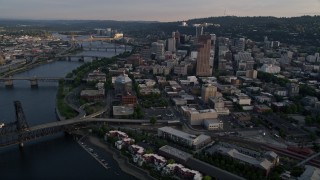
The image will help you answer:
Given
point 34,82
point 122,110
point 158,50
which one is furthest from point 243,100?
point 158,50

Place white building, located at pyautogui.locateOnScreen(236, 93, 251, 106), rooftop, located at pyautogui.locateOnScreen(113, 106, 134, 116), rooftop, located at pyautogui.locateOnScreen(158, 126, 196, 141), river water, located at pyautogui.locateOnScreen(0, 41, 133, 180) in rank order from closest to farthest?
river water, located at pyautogui.locateOnScreen(0, 41, 133, 180) < rooftop, located at pyautogui.locateOnScreen(158, 126, 196, 141) < rooftop, located at pyautogui.locateOnScreen(113, 106, 134, 116) < white building, located at pyautogui.locateOnScreen(236, 93, 251, 106)

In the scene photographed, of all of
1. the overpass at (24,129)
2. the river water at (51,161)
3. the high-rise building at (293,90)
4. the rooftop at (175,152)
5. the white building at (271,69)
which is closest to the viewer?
the river water at (51,161)

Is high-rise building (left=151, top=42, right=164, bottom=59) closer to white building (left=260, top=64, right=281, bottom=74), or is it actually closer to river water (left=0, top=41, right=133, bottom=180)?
white building (left=260, top=64, right=281, bottom=74)

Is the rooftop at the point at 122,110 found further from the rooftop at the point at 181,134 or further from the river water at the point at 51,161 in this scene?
the rooftop at the point at 181,134

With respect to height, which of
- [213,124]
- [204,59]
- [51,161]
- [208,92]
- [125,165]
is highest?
[204,59]

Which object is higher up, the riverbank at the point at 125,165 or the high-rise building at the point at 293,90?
the high-rise building at the point at 293,90

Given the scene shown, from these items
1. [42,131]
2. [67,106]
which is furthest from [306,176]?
[67,106]

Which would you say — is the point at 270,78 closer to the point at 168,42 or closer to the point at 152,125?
the point at 152,125

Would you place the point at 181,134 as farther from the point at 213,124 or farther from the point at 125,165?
the point at 125,165

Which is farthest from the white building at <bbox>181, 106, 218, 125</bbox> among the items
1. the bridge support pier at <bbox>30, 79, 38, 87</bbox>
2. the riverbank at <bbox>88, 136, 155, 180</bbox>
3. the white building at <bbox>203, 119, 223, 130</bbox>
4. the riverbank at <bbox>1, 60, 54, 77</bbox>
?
the riverbank at <bbox>1, 60, 54, 77</bbox>

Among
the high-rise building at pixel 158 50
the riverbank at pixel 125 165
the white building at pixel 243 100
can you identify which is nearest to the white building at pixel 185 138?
the riverbank at pixel 125 165

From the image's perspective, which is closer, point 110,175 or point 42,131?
point 110,175
